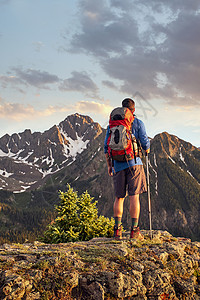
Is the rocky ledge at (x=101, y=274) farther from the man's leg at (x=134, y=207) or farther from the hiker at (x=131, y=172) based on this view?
the hiker at (x=131, y=172)

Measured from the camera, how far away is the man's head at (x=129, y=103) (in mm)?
10180

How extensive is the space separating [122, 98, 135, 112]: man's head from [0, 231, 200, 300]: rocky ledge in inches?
213

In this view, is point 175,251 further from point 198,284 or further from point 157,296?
point 157,296

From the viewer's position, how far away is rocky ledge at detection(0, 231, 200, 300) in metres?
5.52

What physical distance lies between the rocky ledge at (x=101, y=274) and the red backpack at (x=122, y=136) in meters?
3.42

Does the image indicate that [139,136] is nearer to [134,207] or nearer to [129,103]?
[129,103]

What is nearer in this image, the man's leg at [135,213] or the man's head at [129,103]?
the man's leg at [135,213]

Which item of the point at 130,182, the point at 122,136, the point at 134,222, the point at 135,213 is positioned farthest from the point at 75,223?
the point at 122,136

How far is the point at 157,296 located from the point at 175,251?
2.32 meters

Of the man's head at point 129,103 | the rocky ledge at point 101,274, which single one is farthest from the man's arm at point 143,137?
the rocky ledge at point 101,274

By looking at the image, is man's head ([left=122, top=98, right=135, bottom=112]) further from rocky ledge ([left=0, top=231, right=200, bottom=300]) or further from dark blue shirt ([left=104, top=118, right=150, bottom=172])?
rocky ledge ([left=0, top=231, right=200, bottom=300])

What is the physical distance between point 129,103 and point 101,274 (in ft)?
21.5

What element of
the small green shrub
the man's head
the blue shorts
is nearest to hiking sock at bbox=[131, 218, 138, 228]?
the blue shorts

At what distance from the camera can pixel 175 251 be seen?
8258 millimetres
